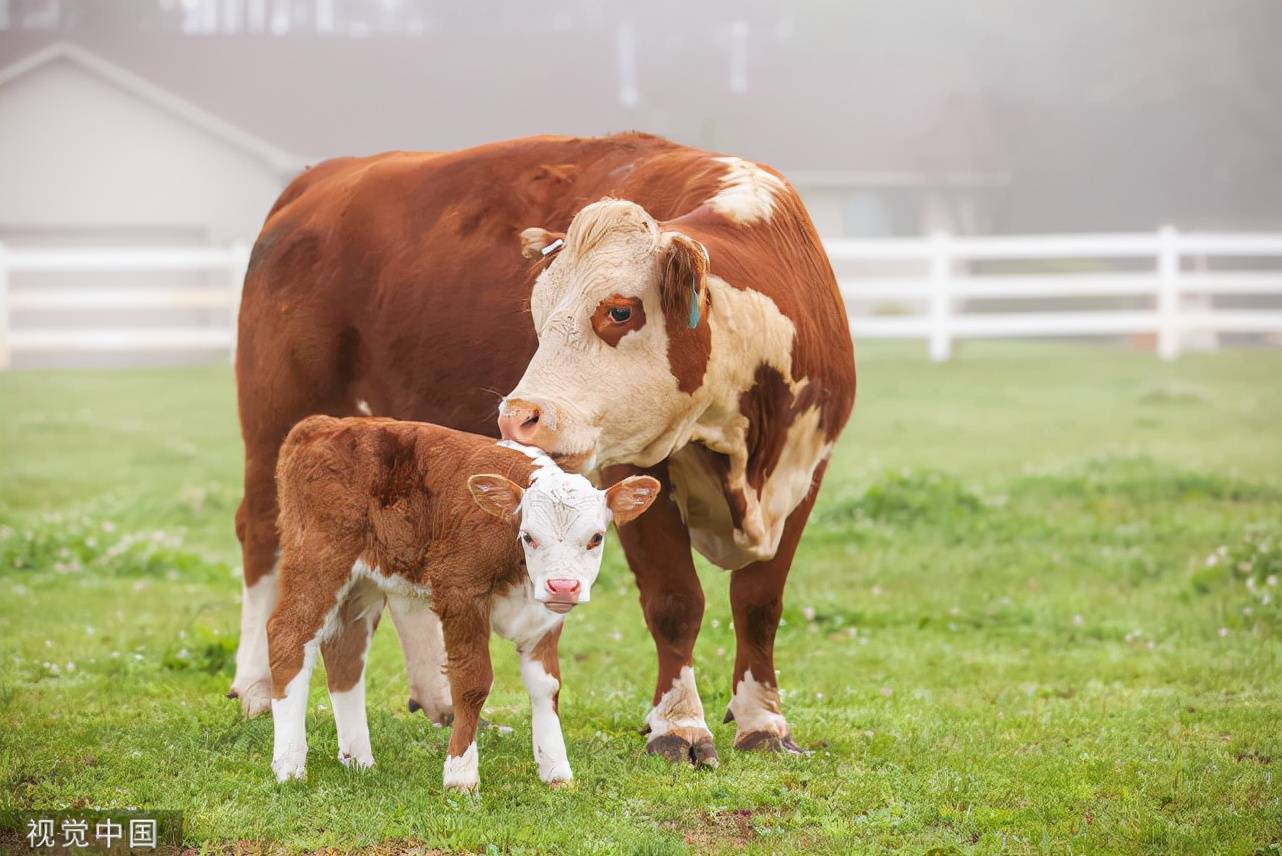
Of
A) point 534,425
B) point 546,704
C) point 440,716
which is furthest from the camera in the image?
point 440,716

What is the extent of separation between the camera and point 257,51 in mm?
40531

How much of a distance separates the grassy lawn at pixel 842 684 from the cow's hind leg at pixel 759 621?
0.24m

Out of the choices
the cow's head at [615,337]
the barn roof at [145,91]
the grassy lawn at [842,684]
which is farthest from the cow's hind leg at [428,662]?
the barn roof at [145,91]

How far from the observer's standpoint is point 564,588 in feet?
14.6

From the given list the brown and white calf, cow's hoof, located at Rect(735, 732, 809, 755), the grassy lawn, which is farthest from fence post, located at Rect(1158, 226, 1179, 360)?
the brown and white calf

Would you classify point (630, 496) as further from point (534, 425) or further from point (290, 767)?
point (290, 767)

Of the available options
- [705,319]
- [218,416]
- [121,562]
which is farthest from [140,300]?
[705,319]

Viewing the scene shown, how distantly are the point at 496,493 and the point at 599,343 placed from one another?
2.03 ft

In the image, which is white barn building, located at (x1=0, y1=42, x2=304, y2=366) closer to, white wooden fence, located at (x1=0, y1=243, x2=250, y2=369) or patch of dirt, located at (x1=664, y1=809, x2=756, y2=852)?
white wooden fence, located at (x1=0, y1=243, x2=250, y2=369)

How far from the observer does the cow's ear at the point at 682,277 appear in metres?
4.83

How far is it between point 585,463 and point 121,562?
242 inches

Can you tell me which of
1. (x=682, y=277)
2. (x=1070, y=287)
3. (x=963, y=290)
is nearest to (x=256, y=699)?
(x=682, y=277)

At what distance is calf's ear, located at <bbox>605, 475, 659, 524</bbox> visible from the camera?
4.59 meters

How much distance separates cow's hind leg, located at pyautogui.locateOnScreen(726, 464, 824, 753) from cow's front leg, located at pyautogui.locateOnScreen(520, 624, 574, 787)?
3.18 feet
